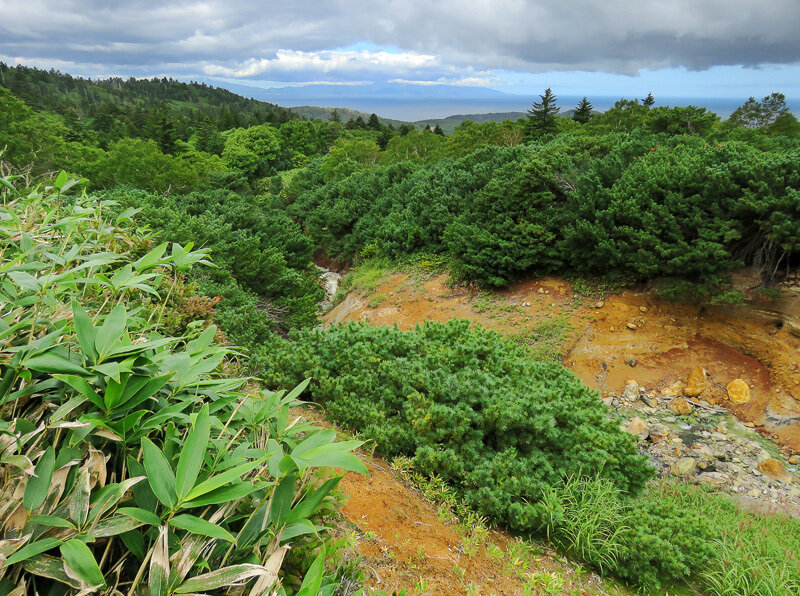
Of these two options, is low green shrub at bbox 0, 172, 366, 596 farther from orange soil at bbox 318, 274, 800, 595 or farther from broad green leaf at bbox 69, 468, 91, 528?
orange soil at bbox 318, 274, 800, 595

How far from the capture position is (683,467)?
258 inches

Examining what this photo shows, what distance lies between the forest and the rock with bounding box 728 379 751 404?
1713mm

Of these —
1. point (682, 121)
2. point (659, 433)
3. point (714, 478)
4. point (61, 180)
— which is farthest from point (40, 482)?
point (682, 121)

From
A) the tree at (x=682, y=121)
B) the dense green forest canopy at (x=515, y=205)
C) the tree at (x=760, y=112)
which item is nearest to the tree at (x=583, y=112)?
the dense green forest canopy at (x=515, y=205)

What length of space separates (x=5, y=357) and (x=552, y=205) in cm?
1349

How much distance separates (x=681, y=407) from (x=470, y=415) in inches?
254

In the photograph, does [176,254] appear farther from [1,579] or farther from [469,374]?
[469,374]

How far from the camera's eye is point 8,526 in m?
0.93

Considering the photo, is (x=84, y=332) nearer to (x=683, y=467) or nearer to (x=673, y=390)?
(x=683, y=467)

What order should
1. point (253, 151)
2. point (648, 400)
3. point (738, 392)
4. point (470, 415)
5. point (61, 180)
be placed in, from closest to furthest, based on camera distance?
1. point (61, 180)
2. point (470, 415)
3. point (738, 392)
4. point (648, 400)
5. point (253, 151)

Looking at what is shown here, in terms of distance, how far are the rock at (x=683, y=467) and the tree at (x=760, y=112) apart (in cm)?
2717

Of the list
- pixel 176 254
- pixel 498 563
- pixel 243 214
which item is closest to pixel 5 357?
pixel 176 254

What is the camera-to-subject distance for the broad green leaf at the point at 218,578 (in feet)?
3.01

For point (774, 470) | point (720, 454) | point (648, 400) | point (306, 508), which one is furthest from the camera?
point (648, 400)
